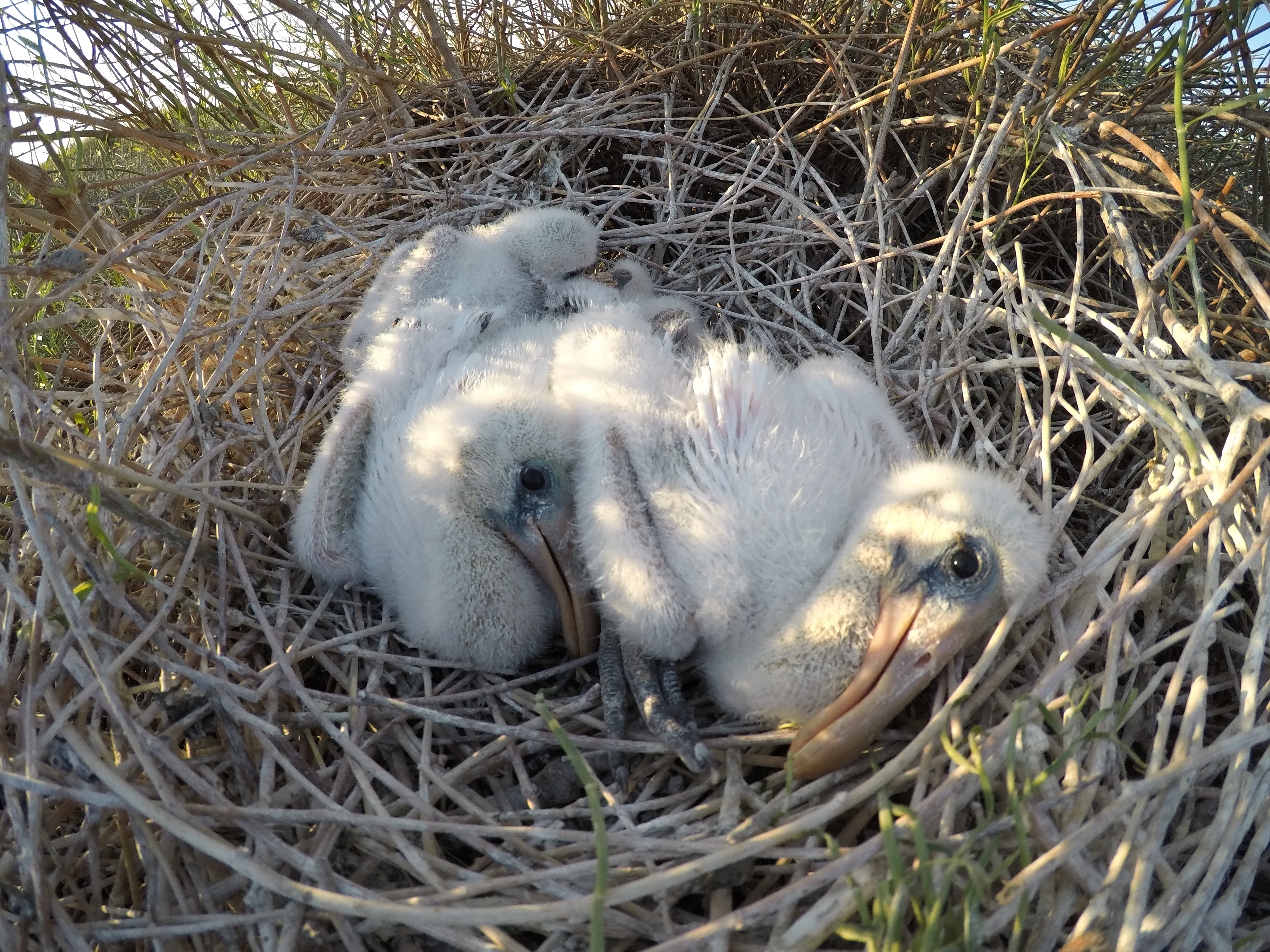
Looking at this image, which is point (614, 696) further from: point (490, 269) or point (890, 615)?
point (490, 269)

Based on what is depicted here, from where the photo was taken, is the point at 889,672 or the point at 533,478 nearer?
the point at 889,672

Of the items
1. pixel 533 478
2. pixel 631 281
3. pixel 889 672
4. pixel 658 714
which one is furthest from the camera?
pixel 631 281

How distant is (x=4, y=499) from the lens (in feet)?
5.98

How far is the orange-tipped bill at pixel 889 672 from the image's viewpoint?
128cm

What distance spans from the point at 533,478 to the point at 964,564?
814 millimetres

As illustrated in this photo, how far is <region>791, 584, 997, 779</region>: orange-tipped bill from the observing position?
1276 mm

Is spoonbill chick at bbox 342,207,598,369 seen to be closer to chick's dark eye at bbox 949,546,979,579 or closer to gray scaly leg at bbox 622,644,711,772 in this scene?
gray scaly leg at bbox 622,644,711,772

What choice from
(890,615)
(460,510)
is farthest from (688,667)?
(460,510)

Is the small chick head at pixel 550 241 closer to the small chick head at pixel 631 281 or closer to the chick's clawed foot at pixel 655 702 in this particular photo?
the small chick head at pixel 631 281

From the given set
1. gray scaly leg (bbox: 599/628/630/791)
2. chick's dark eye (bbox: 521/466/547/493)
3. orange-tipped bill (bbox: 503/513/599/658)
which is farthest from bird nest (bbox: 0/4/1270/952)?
chick's dark eye (bbox: 521/466/547/493)

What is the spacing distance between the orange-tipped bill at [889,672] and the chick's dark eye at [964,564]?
2.0 inches

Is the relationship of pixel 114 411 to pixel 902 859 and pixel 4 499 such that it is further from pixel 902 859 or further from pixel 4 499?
pixel 902 859

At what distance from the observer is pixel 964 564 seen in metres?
1.36

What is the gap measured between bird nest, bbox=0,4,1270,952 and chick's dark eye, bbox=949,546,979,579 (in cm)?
15
